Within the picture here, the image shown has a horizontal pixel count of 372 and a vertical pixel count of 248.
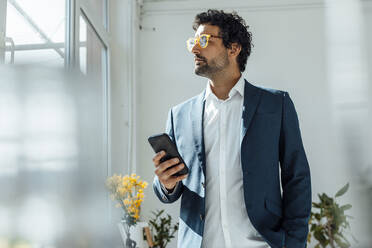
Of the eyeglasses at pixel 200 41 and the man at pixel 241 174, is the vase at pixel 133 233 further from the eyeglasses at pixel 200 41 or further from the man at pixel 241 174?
the eyeglasses at pixel 200 41

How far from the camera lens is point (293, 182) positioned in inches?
53.2

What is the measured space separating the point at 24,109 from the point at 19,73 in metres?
0.14

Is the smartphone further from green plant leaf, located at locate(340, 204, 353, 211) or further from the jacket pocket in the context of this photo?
green plant leaf, located at locate(340, 204, 353, 211)

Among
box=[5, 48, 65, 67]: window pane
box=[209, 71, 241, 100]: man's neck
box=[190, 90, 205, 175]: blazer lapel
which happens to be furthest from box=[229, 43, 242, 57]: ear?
box=[5, 48, 65, 67]: window pane

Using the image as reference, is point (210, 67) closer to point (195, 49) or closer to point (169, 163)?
point (195, 49)

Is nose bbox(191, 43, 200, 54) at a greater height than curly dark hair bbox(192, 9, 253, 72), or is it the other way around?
curly dark hair bbox(192, 9, 253, 72)

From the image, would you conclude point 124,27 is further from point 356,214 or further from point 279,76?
point 356,214

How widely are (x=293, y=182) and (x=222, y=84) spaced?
1.44 feet

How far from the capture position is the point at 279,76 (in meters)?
4.12

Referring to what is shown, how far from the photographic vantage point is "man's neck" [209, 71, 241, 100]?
5.01 feet

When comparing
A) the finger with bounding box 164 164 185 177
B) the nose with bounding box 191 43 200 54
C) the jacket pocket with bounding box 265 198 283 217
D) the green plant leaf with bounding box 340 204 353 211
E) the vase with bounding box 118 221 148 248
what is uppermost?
the nose with bounding box 191 43 200 54

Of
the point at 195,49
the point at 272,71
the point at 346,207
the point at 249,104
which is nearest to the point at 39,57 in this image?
the point at 195,49

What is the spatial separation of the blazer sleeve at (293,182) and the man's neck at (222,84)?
0.22 meters

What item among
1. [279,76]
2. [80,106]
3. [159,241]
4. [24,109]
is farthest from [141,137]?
[24,109]
